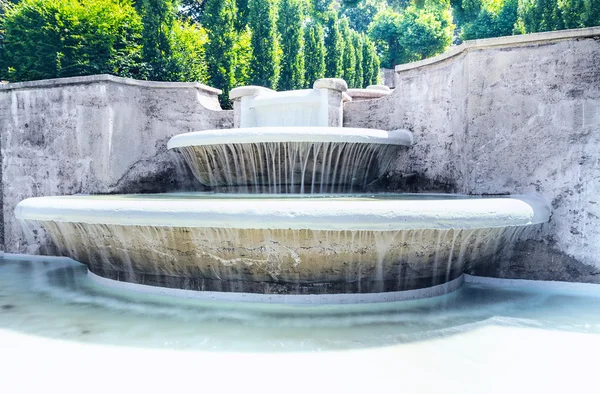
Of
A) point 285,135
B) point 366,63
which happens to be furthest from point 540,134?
point 366,63

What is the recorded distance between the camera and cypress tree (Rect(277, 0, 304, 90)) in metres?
18.7

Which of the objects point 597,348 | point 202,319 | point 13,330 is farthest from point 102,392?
point 597,348

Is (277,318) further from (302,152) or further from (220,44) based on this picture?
(220,44)

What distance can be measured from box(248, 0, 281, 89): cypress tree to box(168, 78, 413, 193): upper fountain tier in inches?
435

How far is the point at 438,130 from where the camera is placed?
5449mm

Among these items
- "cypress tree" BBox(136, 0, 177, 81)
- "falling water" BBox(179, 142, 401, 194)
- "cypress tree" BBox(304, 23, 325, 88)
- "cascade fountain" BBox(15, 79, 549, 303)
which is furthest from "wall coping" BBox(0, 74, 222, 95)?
"cypress tree" BBox(304, 23, 325, 88)

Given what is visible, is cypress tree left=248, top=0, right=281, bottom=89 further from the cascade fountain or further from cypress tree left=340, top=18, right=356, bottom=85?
the cascade fountain

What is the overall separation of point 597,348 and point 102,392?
2.85 metres

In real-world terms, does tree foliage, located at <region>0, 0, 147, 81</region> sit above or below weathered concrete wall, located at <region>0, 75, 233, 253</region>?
above

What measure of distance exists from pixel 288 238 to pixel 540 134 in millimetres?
2752

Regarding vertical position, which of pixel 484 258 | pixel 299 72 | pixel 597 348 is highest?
pixel 299 72


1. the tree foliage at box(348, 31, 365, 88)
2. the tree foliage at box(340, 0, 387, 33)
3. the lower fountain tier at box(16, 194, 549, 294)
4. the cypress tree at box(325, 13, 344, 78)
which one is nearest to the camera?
the lower fountain tier at box(16, 194, 549, 294)

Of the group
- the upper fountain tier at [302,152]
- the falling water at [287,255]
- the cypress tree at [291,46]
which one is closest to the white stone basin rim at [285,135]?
the upper fountain tier at [302,152]

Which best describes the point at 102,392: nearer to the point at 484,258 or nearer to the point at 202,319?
the point at 202,319
